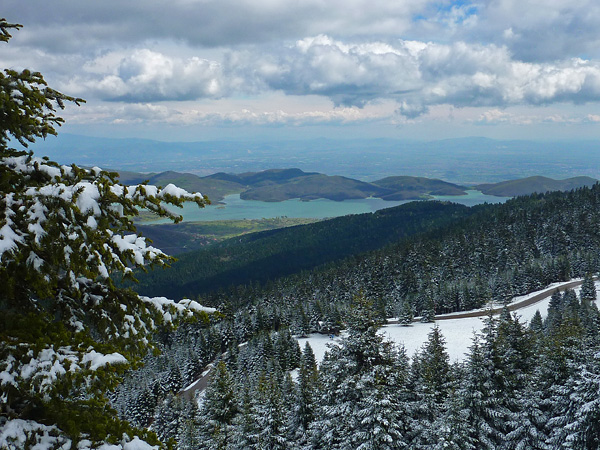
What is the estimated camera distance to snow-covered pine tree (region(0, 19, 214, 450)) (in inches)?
155

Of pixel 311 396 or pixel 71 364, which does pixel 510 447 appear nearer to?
pixel 311 396

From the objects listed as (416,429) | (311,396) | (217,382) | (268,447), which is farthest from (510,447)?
(217,382)

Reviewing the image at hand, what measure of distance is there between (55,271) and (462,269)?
109576 mm

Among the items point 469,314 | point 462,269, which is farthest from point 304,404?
point 462,269

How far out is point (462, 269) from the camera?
103000mm

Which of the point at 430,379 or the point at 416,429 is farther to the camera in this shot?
the point at 430,379

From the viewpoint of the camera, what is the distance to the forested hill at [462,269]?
7744 centimetres

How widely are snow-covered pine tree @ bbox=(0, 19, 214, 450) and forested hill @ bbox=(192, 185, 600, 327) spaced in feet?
210

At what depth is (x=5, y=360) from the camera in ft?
13.4

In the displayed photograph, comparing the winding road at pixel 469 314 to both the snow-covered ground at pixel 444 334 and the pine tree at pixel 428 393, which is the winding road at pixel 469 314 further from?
the pine tree at pixel 428 393

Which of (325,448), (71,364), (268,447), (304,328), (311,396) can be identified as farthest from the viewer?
(304,328)

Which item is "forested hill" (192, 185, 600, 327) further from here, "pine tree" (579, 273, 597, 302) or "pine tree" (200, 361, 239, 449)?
"pine tree" (200, 361, 239, 449)

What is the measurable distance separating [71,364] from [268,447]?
25.0 meters

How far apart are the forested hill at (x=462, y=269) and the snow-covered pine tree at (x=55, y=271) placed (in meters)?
64.1
